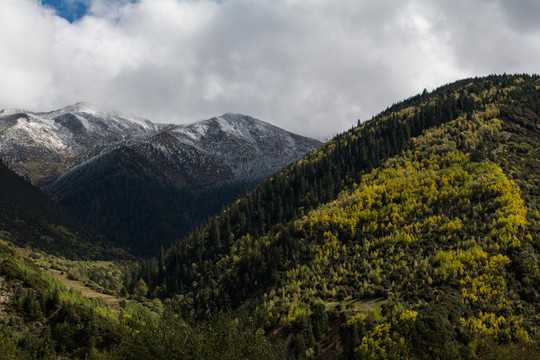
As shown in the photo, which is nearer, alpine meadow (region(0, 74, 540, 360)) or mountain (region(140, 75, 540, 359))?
alpine meadow (region(0, 74, 540, 360))

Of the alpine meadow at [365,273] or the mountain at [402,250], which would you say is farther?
the mountain at [402,250]

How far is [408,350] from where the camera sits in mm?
52969

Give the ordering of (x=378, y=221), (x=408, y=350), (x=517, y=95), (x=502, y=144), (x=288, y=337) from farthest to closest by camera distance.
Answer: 1. (x=517, y=95)
2. (x=502, y=144)
3. (x=378, y=221)
4. (x=288, y=337)
5. (x=408, y=350)

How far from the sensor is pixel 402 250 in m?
85.4

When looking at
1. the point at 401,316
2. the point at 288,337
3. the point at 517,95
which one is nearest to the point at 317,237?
the point at 288,337

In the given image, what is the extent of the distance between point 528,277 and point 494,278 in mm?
5930

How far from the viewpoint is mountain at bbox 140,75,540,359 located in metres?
63.6

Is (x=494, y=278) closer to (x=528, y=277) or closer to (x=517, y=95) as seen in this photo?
(x=528, y=277)

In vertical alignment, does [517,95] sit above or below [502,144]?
above

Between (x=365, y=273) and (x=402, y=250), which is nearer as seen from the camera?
(x=365, y=273)

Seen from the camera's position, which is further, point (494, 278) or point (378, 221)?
point (378, 221)

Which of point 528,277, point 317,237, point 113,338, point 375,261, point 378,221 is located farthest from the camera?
point 317,237

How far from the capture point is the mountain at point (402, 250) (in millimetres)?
63562

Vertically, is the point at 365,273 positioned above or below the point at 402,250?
below
